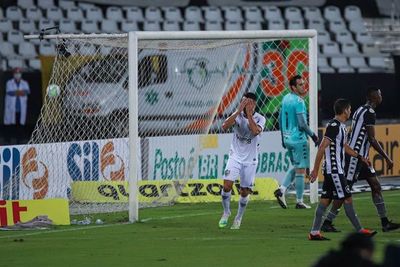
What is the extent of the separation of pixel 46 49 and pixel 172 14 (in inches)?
161

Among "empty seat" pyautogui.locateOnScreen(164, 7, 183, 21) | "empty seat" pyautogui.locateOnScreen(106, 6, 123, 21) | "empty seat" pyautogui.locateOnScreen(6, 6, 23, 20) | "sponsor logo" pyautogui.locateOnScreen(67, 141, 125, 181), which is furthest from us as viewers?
"empty seat" pyautogui.locateOnScreen(164, 7, 183, 21)

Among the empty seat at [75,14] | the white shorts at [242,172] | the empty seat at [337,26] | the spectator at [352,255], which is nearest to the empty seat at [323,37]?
the empty seat at [337,26]

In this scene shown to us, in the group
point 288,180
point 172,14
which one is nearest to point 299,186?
point 288,180

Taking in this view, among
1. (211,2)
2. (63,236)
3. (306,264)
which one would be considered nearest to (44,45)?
(211,2)

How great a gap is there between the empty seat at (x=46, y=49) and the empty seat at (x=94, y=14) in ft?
5.53

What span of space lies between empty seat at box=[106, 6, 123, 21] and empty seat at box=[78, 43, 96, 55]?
632 inches

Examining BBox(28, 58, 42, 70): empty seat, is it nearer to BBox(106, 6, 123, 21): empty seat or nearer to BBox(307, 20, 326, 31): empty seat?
BBox(106, 6, 123, 21): empty seat

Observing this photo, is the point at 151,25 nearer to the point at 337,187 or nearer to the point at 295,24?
the point at 295,24

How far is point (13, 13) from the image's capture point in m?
35.6

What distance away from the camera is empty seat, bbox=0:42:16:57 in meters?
34.3

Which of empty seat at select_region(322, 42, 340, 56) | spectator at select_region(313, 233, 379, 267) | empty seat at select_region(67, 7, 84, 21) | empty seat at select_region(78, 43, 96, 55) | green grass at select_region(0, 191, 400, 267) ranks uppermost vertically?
empty seat at select_region(67, 7, 84, 21)

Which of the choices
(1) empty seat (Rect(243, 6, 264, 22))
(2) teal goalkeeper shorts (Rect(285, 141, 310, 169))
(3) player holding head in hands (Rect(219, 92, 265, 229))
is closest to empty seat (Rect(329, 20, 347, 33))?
(1) empty seat (Rect(243, 6, 264, 22))

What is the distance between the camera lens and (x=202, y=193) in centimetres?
2300

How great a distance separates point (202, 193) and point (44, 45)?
13.5 meters
